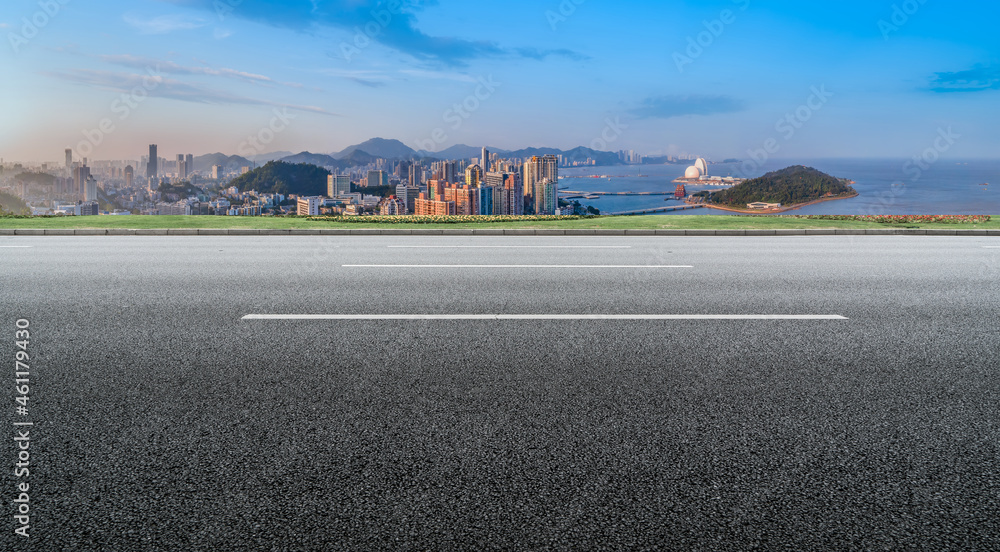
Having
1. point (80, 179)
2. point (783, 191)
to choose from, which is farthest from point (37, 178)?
point (783, 191)

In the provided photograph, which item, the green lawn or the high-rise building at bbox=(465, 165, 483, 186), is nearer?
the green lawn

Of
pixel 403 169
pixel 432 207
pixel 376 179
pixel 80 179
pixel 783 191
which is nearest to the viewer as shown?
pixel 432 207

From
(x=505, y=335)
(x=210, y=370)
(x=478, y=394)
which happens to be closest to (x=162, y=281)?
(x=210, y=370)

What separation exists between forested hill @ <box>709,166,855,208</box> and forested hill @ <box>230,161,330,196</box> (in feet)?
65.2

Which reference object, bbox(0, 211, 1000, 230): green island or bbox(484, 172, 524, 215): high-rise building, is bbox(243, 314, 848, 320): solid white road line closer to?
bbox(0, 211, 1000, 230): green island

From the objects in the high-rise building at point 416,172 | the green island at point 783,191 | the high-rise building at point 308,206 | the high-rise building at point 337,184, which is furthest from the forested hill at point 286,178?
the green island at point 783,191

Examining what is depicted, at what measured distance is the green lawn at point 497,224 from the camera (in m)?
16.7

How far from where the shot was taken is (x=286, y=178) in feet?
112

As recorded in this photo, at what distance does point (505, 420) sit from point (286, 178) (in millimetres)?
33208

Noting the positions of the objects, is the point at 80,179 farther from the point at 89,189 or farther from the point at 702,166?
the point at 702,166

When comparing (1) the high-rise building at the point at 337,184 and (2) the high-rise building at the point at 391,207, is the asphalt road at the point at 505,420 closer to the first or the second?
(2) the high-rise building at the point at 391,207

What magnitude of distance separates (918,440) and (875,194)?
28.9 meters

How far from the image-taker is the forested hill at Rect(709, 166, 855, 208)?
985 inches

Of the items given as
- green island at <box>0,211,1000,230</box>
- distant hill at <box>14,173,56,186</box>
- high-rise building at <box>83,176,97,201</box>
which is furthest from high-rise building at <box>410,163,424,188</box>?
green island at <box>0,211,1000,230</box>
